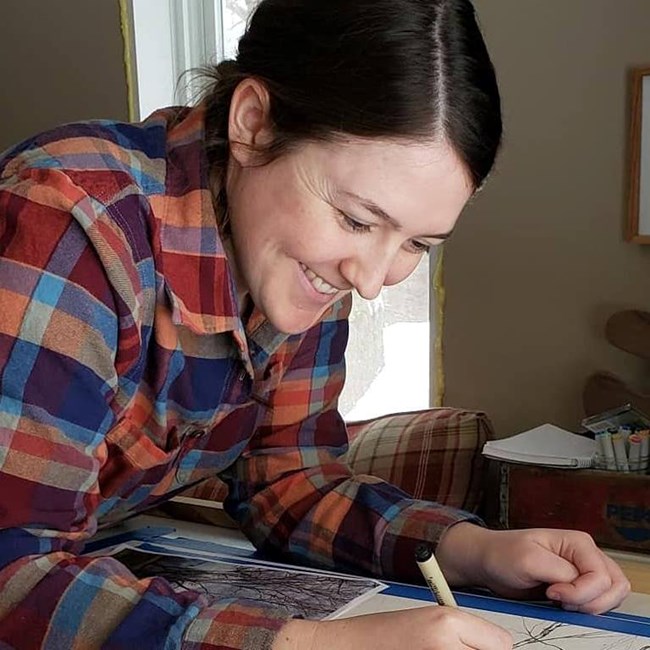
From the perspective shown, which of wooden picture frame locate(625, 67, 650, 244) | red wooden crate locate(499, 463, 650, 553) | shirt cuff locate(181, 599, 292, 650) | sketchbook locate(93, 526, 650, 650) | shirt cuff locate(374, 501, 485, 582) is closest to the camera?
shirt cuff locate(181, 599, 292, 650)

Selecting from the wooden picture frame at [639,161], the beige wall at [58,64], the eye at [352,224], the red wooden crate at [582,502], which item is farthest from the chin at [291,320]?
the beige wall at [58,64]

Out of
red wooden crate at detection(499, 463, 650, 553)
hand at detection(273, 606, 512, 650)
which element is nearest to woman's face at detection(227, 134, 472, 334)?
hand at detection(273, 606, 512, 650)

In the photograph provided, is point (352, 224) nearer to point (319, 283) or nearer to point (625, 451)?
point (319, 283)

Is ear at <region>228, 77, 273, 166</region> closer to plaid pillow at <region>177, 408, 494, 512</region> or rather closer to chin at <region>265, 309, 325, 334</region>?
chin at <region>265, 309, 325, 334</region>

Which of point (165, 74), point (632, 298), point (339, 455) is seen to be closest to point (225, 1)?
point (165, 74)

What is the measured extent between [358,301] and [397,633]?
1.59 meters

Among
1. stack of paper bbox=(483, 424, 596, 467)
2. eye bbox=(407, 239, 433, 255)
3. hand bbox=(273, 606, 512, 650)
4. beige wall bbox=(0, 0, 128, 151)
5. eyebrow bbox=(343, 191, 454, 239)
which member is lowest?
stack of paper bbox=(483, 424, 596, 467)

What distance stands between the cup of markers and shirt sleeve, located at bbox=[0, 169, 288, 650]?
918 millimetres

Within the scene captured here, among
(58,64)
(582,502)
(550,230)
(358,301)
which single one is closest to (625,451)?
(582,502)

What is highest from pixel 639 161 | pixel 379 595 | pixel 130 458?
pixel 639 161

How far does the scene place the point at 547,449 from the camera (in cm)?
165

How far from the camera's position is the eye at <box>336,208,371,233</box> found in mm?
823

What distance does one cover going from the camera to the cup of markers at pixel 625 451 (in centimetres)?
154

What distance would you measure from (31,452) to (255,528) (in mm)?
381
